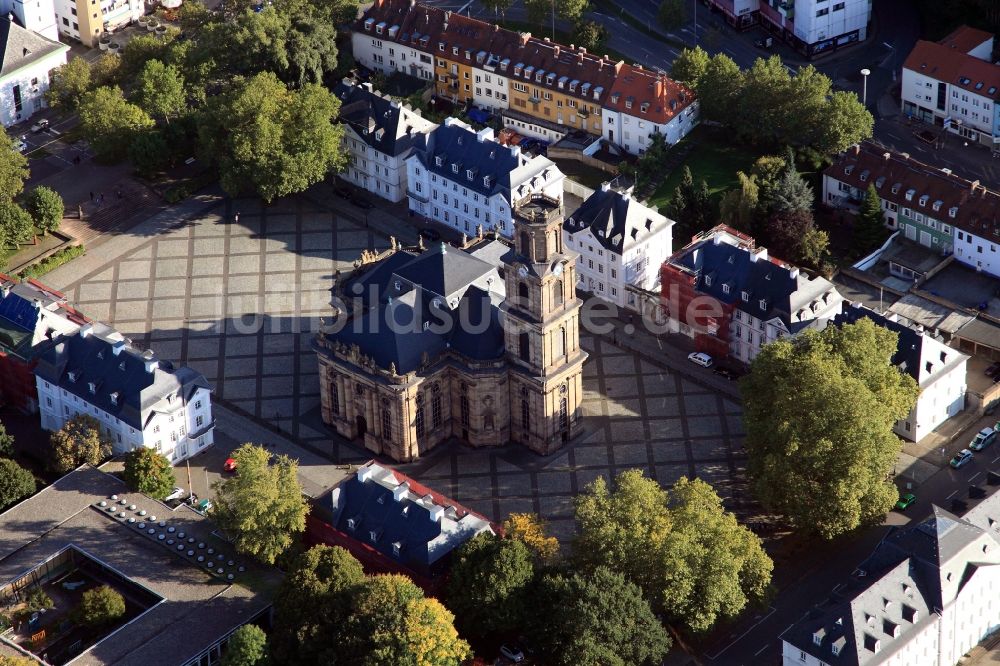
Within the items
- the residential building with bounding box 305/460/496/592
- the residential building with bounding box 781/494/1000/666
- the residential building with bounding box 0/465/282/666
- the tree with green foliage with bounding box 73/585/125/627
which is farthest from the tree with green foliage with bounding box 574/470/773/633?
the tree with green foliage with bounding box 73/585/125/627

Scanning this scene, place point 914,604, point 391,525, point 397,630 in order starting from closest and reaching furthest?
point 397,630
point 914,604
point 391,525

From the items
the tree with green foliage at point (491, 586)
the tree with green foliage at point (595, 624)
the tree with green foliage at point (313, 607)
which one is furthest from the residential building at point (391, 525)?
the tree with green foliage at point (595, 624)

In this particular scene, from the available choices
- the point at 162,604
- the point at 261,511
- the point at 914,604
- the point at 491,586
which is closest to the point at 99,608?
the point at 162,604

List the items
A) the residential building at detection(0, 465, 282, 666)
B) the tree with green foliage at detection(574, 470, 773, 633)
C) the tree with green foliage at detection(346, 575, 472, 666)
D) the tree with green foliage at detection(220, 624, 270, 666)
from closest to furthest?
the tree with green foliage at detection(346, 575, 472, 666) < the tree with green foliage at detection(220, 624, 270, 666) < the residential building at detection(0, 465, 282, 666) < the tree with green foliage at detection(574, 470, 773, 633)

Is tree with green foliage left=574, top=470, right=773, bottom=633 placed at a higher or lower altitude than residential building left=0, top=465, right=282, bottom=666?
higher

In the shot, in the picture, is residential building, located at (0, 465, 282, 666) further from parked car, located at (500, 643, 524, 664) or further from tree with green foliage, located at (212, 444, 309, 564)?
parked car, located at (500, 643, 524, 664)

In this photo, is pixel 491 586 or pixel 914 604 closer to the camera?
pixel 914 604

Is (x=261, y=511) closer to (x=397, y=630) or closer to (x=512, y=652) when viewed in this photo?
(x=397, y=630)
